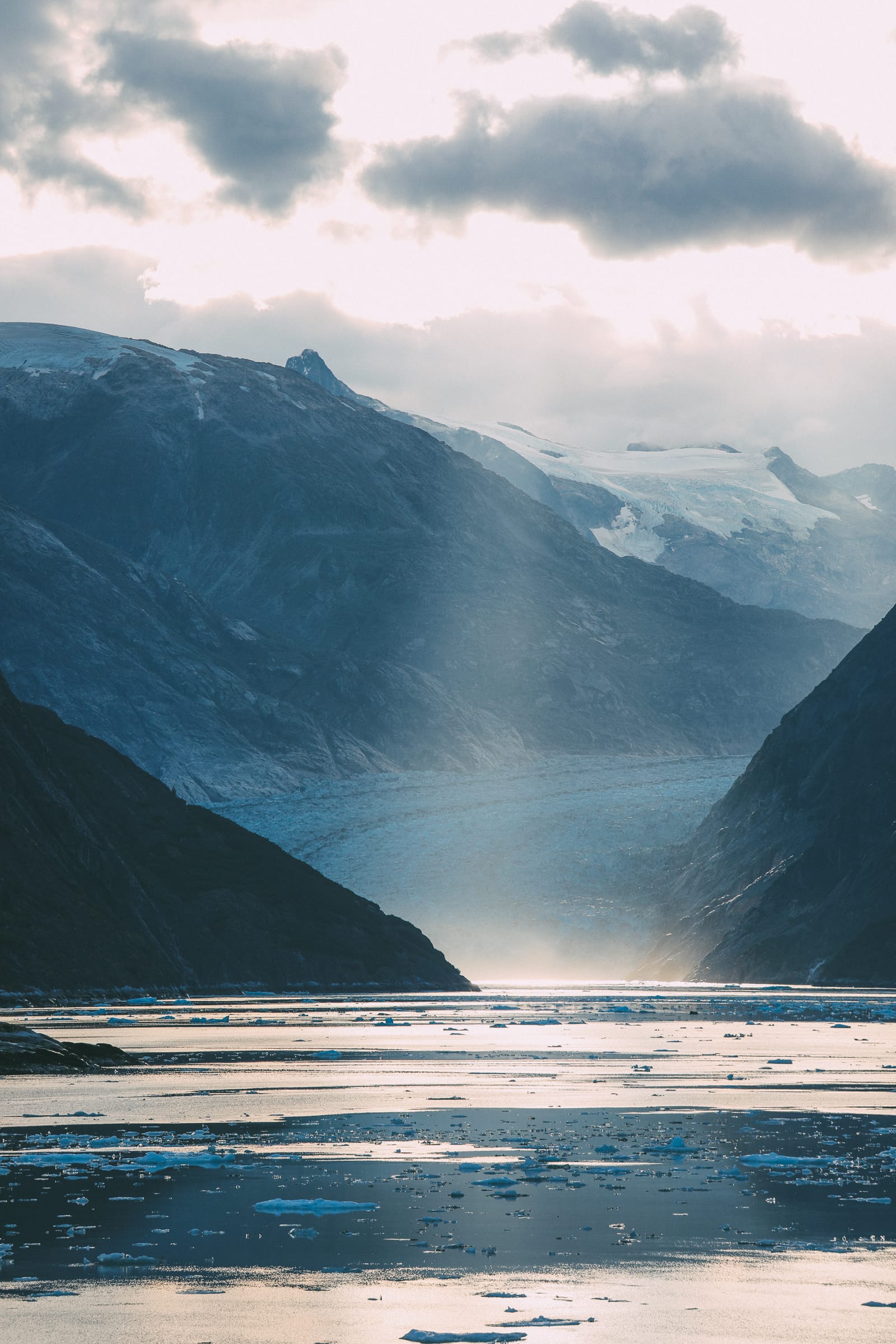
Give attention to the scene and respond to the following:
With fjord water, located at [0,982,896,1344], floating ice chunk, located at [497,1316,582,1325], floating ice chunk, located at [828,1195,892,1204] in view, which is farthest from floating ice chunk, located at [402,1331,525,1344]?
floating ice chunk, located at [828,1195,892,1204]

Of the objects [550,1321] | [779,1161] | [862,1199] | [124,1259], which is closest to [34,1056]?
[779,1161]

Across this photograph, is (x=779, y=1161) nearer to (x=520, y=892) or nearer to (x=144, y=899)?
(x=144, y=899)

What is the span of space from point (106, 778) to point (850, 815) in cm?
6226

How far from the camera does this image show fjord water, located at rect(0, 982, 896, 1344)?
17656 mm

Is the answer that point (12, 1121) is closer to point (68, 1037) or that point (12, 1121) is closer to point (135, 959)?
point (68, 1037)

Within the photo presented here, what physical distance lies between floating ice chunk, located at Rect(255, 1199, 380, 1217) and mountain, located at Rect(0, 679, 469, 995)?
222 ft

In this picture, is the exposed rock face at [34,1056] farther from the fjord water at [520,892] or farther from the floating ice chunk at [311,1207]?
the fjord water at [520,892]

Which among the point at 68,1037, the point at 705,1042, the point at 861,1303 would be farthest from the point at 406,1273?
the point at 705,1042

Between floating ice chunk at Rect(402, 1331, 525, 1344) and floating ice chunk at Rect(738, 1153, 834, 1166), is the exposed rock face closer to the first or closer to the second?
floating ice chunk at Rect(738, 1153, 834, 1166)

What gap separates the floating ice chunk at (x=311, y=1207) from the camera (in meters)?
23.5

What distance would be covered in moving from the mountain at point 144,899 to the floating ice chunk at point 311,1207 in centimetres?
6761

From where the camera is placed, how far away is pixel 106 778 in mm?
134875

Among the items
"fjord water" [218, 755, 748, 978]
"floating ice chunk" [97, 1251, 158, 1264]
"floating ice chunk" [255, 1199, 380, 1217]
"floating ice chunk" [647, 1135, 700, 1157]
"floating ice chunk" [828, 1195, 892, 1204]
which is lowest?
"fjord water" [218, 755, 748, 978]

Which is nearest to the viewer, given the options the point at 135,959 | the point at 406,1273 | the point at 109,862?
the point at 406,1273
